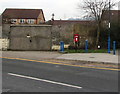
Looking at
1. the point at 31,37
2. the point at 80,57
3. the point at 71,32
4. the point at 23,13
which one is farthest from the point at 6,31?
the point at 23,13

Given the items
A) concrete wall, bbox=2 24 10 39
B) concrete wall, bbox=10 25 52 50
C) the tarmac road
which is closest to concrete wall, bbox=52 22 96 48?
concrete wall, bbox=10 25 52 50

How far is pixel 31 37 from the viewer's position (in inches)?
708

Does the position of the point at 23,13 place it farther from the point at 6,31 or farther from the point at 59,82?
the point at 59,82

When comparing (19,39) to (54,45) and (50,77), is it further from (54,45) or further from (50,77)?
(50,77)

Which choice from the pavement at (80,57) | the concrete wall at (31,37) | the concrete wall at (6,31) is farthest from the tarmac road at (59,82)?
the concrete wall at (6,31)

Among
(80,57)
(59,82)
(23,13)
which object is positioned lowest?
(59,82)

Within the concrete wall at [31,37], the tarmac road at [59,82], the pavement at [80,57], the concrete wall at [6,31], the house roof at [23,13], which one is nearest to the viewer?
the tarmac road at [59,82]

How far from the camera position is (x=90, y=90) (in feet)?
18.7

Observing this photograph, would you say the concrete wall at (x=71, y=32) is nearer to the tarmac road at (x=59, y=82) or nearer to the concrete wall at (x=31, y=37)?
the concrete wall at (x=31, y=37)

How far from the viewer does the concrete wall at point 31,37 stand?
1784 centimetres

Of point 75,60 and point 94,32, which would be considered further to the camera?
point 94,32

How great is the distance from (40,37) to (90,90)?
1274 cm

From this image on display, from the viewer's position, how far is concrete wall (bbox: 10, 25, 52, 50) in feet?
58.5

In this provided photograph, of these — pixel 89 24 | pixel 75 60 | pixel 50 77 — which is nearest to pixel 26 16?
pixel 89 24
